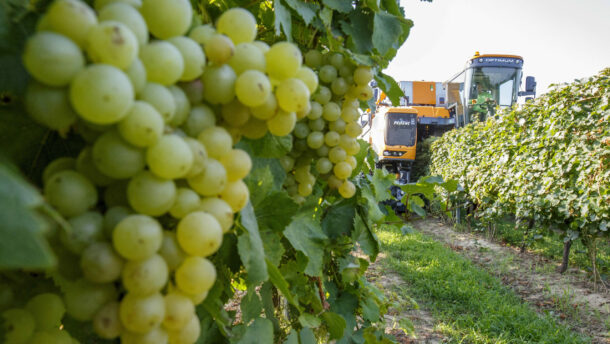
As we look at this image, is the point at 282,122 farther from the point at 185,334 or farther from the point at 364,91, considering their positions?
the point at 364,91

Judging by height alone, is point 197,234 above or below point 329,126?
below

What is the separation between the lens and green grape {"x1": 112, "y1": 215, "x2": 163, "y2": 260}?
1.22 feet

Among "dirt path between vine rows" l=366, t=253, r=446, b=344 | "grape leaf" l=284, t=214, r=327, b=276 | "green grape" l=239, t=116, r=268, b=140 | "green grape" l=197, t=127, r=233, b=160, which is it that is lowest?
"dirt path between vine rows" l=366, t=253, r=446, b=344

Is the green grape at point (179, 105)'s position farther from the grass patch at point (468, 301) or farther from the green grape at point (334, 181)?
the grass patch at point (468, 301)

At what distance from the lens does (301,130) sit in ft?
3.30

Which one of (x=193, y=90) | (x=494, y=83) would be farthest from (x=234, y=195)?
(x=494, y=83)

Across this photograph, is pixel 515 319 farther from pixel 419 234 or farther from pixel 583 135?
pixel 419 234

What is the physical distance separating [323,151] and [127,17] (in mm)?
698

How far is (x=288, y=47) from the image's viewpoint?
53 centimetres

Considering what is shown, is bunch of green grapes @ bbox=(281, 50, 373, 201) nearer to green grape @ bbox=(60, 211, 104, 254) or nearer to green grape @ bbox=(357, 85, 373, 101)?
green grape @ bbox=(357, 85, 373, 101)

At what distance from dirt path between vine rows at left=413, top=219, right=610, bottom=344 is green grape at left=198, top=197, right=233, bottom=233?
166 inches

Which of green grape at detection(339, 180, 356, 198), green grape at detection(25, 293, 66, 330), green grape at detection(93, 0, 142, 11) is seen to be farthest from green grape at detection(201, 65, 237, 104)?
green grape at detection(339, 180, 356, 198)

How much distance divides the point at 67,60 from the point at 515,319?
4265 mm

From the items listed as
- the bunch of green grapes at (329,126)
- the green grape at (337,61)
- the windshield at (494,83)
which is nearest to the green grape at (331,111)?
the bunch of green grapes at (329,126)
